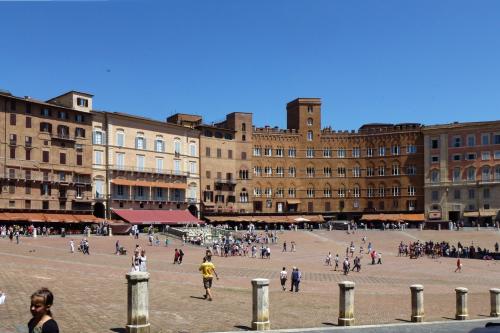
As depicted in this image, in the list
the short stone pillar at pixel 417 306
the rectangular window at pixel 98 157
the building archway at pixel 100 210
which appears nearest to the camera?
the short stone pillar at pixel 417 306

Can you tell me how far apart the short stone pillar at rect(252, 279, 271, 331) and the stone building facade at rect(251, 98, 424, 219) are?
71285 mm

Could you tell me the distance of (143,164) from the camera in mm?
75812

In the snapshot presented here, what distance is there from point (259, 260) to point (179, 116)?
4366 centimetres

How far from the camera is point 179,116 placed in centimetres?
8581

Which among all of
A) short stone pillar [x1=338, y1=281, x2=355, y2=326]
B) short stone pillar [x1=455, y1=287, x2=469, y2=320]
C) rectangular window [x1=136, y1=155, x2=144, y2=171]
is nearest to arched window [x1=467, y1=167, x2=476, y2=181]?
rectangular window [x1=136, y1=155, x2=144, y2=171]

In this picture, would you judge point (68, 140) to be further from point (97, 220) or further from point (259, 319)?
point (259, 319)

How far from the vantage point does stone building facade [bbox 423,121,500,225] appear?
3150 inches

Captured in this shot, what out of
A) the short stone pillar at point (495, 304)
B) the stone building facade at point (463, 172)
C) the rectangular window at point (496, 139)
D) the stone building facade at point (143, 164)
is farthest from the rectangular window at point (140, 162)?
the short stone pillar at point (495, 304)

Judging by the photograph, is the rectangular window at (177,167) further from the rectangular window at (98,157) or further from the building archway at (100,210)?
the building archway at (100,210)

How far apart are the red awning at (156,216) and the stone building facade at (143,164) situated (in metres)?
0.94

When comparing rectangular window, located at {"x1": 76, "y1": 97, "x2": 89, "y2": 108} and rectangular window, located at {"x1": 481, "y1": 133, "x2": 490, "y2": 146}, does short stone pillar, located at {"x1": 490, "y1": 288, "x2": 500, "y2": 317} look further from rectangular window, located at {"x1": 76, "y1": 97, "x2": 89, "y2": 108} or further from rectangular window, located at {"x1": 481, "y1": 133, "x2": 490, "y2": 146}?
rectangular window, located at {"x1": 481, "y1": 133, "x2": 490, "y2": 146}

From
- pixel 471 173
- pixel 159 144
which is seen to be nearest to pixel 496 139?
pixel 471 173

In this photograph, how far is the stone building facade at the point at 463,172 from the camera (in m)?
80.0

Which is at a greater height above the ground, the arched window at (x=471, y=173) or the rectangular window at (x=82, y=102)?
the rectangular window at (x=82, y=102)
